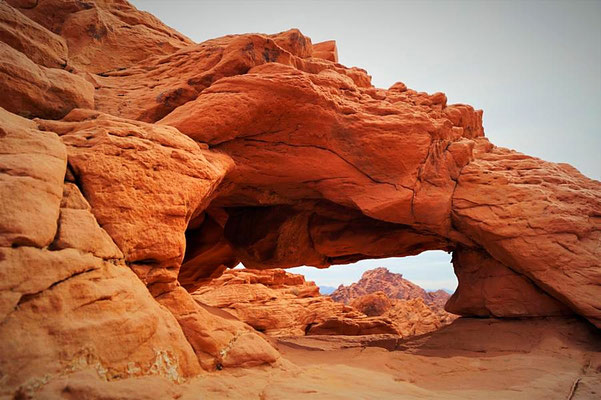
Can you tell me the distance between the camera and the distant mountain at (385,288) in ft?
109

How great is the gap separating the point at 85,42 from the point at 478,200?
408 inches

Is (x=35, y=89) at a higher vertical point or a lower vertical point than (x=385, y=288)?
higher

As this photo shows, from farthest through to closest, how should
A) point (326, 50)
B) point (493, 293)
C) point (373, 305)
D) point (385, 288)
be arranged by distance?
1. point (385, 288)
2. point (373, 305)
3. point (326, 50)
4. point (493, 293)

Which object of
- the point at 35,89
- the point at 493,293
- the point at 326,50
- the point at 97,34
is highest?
the point at 326,50

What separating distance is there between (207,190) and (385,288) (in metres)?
31.3

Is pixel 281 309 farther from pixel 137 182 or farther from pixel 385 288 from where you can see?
pixel 385 288

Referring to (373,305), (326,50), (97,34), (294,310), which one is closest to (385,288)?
(373,305)

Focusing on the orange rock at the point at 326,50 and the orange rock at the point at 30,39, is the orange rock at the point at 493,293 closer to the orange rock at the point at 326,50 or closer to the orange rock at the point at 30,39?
the orange rock at the point at 326,50

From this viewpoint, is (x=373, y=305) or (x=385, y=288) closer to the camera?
(x=373, y=305)

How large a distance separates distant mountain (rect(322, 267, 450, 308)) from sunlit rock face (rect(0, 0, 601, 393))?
72.6 ft

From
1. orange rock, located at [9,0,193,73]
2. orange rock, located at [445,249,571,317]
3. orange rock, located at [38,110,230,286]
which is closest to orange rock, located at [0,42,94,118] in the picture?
orange rock, located at [38,110,230,286]

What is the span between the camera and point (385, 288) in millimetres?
34000

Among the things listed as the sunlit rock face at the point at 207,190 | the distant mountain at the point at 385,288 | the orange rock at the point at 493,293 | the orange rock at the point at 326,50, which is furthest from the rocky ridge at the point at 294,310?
the distant mountain at the point at 385,288

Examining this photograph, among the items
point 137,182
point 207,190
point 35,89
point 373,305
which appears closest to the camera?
point 137,182
